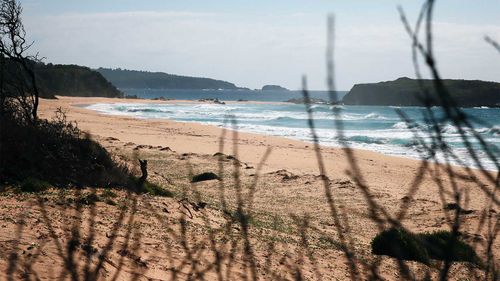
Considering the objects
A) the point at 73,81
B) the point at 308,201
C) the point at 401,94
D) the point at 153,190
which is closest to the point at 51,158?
the point at 153,190

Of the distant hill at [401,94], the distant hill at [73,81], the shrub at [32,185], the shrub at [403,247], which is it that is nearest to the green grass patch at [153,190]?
the shrub at [32,185]

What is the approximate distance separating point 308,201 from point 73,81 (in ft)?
307

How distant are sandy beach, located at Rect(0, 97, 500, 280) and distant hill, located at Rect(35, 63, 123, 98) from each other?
72805 mm

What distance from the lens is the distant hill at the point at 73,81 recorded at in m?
93.7

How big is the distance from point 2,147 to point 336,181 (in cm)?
1118

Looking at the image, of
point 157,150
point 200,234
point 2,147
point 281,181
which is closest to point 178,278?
point 200,234

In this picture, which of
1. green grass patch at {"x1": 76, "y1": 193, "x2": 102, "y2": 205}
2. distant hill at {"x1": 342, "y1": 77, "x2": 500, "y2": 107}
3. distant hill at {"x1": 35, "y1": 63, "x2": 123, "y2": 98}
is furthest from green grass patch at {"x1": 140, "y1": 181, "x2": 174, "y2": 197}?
distant hill at {"x1": 342, "y1": 77, "x2": 500, "y2": 107}

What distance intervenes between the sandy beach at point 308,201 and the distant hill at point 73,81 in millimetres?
72805

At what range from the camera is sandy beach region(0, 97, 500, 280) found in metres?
5.73

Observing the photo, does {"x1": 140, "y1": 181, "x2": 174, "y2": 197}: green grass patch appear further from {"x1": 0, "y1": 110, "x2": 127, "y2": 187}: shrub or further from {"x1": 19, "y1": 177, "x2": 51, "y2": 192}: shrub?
{"x1": 19, "y1": 177, "x2": 51, "y2": 192}: shrub

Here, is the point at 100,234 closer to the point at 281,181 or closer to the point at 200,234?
the point at 200,234

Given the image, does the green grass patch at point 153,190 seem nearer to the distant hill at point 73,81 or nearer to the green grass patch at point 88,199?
the green grass patch at point 88,199

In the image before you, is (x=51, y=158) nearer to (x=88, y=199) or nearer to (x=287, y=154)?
(x=88, y=199)

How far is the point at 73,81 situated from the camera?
98.1 m
